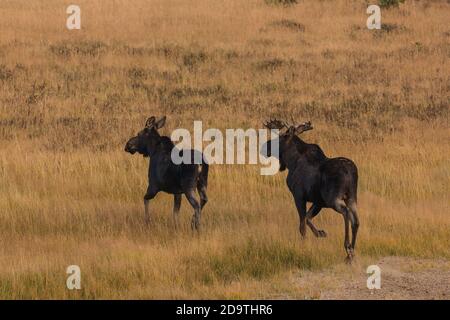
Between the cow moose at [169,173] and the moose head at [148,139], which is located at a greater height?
the moose head at [148,139]

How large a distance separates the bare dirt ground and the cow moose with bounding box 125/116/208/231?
89.7 inches

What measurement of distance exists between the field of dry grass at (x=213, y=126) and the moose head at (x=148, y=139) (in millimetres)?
1028

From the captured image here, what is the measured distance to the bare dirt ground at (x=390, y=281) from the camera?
1039 cm

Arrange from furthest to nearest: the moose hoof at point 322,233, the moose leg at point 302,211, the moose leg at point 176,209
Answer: the moose leg at point 176,209
the moose hoof at point 322,233
the moose leg at point 302,211

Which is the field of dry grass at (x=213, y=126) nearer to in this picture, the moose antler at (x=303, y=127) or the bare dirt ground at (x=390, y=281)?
the bare dirt ground at (x=390, y=281)

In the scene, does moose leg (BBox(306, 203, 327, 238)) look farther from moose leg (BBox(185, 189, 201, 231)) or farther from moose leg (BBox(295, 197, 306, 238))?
moose leg (BBox(185, 189, 201, 231))

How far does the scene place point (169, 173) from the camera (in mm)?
13203

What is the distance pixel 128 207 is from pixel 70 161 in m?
3.36

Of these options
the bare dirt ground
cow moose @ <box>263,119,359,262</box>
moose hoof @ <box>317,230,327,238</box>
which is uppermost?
cow moose @ <box>263,119,359,262</box>

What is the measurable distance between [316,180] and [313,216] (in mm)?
612

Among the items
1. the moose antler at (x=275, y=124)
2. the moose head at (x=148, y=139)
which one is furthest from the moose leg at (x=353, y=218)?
the moose head at (x=148, y=139)

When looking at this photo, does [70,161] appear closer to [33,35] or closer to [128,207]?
[128,207]

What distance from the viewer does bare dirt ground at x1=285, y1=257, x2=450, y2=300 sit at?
10.4 metres

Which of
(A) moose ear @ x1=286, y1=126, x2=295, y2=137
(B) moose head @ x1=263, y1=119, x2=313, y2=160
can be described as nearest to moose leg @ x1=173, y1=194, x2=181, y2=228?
(B) moose head @ x1=263, y1=119, x2=313, y2=160
